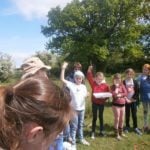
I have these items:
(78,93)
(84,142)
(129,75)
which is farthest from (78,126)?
(129,75)

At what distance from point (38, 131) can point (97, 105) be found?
26.8ft

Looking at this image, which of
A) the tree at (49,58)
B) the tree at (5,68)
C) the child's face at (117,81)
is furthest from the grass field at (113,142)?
the tree at (49,58)

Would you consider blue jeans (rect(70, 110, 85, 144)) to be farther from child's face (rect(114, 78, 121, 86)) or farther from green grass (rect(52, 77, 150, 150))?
A: child's face (rect(114, 78, 121, 86))

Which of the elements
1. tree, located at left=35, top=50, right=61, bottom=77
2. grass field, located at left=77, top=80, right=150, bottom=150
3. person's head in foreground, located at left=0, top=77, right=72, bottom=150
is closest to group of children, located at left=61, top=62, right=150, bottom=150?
grass field, located at left=77, top=80, right=150, bottom=150

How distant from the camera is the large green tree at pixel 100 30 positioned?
54250mm

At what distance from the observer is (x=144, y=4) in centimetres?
5675

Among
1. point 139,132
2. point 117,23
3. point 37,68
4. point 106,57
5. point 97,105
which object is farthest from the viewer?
point 117,23

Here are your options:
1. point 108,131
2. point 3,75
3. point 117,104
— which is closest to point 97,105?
point 117,104

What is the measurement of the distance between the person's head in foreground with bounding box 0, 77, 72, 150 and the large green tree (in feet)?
169

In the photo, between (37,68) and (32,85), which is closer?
(32,85)

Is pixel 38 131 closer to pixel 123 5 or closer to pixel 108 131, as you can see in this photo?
pixel 108 131

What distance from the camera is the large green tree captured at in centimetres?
5425

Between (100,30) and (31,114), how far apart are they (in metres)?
55.4

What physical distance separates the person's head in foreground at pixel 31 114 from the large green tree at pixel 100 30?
51.5m
